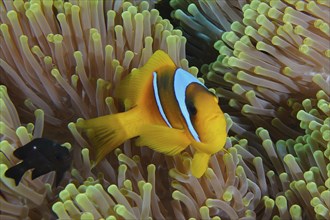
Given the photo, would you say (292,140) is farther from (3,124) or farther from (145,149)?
(3,124)

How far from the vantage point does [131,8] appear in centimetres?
120

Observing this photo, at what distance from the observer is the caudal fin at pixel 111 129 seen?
941mm

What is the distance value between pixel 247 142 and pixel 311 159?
17cm

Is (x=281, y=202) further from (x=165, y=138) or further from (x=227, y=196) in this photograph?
(x=165, y=138)

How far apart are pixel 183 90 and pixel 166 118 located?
0.08 meters

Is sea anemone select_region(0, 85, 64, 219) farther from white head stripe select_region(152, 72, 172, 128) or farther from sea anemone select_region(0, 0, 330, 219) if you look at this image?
white head stripe select_region(152, 72, 172, 128)

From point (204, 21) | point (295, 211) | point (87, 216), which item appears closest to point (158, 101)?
point (87, 216)

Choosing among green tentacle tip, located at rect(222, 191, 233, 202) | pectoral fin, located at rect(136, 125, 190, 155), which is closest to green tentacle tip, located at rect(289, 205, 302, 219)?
green tentacle tip, located at rect(222, 191, 233, 202)

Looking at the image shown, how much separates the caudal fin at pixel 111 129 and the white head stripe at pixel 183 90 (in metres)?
0.12

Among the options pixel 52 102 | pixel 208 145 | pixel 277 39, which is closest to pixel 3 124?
pixel 52 102

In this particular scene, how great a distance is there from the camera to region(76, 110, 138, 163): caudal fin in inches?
37.0

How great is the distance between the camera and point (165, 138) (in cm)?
89

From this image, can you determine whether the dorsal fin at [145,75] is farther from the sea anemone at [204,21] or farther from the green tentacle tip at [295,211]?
the sea anemone at [204,21]

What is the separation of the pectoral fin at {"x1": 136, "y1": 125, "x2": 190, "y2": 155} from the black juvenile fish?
17cm
